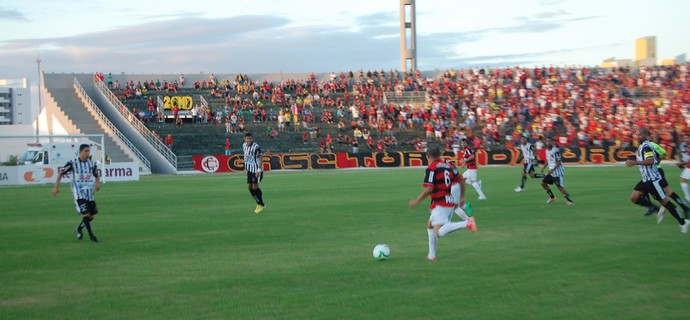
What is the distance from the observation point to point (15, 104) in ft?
535

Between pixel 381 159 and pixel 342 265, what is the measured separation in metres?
41.6

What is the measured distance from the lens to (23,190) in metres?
35.2

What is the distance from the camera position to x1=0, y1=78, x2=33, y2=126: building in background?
160 metres

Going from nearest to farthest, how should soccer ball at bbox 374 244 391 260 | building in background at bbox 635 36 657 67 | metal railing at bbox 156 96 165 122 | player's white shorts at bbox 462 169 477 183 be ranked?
soccer ball at bbox 374 244 391 260, player's white shorts at bbox 462 169 477 183, metal railing at bbox 156 96 165 122, building in background at bbox 635 36 657 67

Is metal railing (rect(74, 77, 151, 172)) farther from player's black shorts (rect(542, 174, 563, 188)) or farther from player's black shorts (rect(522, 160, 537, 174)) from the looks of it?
player's black shorts (rect(542, 174, 563, 188))

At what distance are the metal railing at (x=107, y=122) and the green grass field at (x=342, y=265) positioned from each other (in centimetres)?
2740

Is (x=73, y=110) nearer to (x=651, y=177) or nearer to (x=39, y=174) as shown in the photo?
(x=39, y=174)

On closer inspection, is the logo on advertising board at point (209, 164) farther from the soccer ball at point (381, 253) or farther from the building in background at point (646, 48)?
the building in background at point (646, 48)

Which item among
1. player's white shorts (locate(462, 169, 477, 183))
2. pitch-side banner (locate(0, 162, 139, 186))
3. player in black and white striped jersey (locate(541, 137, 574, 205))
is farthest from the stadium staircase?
player in black and white striped jersey (locate(541, 137, 574, 205))

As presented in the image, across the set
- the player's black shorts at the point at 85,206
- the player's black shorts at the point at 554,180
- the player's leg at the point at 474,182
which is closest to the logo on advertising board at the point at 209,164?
the player's leg at the point at 474,182

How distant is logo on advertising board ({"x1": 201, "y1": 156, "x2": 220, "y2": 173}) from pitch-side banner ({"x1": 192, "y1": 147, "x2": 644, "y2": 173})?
0.03 m

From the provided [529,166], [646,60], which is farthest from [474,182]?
[646,60]

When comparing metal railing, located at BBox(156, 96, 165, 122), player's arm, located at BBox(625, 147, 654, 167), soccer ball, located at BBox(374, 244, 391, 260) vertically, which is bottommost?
soccer ball, located at BBox(374, 244, 391, 260)

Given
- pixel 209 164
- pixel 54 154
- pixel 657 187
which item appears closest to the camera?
pixel 657 187
